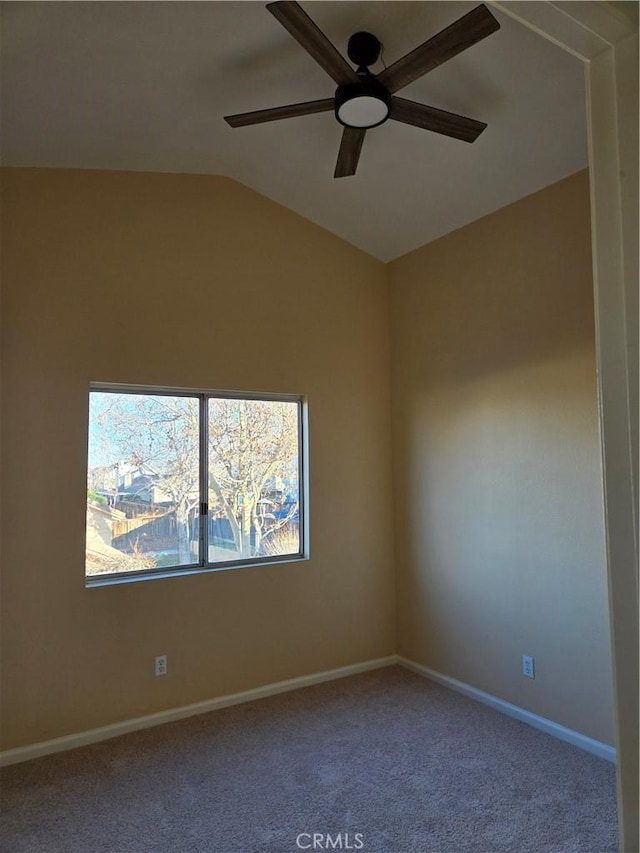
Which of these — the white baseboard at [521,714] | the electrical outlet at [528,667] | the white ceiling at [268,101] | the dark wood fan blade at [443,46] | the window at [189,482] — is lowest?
the white baseboard at [521,714]

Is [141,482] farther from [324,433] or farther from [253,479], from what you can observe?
[324,433]

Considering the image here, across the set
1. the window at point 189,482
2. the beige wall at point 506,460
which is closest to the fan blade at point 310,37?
the beige wall at point 506,460

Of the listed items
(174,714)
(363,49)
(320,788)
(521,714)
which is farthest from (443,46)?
(174,714)

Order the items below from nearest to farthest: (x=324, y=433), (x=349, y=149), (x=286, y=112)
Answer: (x=286, y=112), (x=349, y=149), (x=324, y=433)

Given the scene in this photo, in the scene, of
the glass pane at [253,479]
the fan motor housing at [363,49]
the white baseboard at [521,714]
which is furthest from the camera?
the glass pane at [253,479]

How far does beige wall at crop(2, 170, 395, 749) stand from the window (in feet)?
0.42

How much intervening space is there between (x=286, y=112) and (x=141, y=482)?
83.9 inches

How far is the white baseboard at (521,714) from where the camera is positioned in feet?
9.05

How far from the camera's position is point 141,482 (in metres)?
3.26

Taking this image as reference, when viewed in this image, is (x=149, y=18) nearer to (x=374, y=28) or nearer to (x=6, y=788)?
(x=374, y=28)

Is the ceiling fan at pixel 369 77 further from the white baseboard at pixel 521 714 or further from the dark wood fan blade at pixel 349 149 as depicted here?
the white baseboard at pixel 521 714

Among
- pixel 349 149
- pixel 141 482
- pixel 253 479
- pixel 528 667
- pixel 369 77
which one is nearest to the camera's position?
pixel 369 77

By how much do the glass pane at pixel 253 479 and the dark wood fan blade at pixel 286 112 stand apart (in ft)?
5.63

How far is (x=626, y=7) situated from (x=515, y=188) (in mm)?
2569
